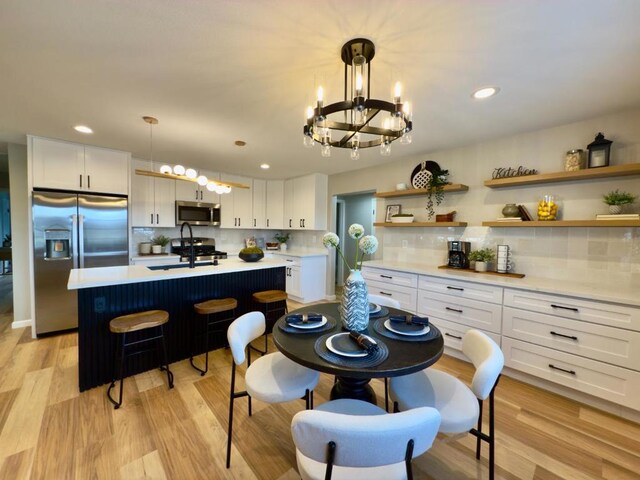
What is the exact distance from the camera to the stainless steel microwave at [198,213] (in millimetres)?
4387

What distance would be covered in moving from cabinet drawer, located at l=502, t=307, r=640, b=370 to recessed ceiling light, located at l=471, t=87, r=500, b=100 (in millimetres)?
1855

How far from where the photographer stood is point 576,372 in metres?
2.12

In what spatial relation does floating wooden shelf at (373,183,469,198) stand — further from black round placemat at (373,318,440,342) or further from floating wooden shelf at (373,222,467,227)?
black round placemat at (373,318,440,342)

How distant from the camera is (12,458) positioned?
1.54m

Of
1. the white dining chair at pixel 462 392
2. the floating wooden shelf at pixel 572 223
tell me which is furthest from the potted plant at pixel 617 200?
the white dining chair at pixel 462 392

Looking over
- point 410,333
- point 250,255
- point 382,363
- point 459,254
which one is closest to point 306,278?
point 250,255

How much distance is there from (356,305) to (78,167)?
13.0 feet

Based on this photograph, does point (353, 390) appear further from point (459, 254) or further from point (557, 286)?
point (459, 254)

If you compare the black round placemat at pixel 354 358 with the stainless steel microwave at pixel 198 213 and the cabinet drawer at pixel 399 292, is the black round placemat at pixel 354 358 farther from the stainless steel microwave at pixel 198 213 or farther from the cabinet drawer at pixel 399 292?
the stainless steel microwave at pixel 198 213

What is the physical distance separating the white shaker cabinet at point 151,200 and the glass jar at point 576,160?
203 inches

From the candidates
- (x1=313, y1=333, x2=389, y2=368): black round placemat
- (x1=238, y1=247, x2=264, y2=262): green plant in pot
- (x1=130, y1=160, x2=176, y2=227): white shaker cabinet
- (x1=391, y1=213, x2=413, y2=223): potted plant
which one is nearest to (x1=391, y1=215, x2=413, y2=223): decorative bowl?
(x1=391, y1=213, x2=413, y2=223): potted plant

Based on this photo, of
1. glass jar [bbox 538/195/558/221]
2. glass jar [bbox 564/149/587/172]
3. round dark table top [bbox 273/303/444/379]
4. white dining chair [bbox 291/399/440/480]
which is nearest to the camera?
white dining chair [bbox 291/399/440/480]

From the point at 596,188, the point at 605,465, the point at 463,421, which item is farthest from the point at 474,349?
the point at 596,188

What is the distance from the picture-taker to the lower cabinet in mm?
4766
